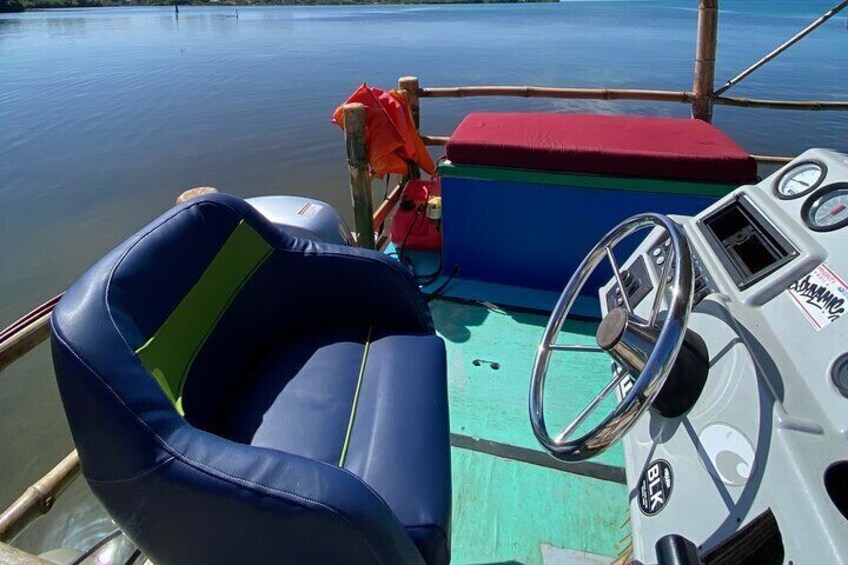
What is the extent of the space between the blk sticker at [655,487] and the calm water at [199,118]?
2.47 meters

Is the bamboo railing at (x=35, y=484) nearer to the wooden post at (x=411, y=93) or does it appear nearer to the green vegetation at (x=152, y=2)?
the wooden post at (x=411, y=93)

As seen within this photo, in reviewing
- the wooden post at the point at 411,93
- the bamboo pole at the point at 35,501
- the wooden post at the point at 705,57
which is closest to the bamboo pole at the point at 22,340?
the bamboo pole at the point at 35,501

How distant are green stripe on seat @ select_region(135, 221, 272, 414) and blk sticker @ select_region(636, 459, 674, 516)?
3.65 feet

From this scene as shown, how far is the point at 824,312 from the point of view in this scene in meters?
1.02

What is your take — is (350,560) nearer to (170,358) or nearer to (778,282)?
(170,358)

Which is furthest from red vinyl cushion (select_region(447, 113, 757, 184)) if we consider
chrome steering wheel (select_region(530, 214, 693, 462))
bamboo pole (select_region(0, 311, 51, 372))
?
bamboo pole (select_region(0, 311, 51, 372))

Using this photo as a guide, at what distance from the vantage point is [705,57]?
3.23 metres

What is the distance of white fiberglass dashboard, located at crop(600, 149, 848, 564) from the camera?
0.87m

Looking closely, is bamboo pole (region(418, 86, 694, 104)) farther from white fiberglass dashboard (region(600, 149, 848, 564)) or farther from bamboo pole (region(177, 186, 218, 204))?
white fiberglass dashboard (region(600, 149, 848, 564))

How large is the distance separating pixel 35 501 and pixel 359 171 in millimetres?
2009

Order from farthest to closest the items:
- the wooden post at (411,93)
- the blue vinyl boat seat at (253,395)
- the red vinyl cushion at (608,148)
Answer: the wooden post at (411,93), the red vinyl cushion at (608,148), the blue vinyl boat seat at (253,395)

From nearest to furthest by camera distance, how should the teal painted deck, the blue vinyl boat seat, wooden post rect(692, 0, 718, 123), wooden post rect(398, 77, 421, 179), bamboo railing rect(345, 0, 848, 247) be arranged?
the blue vinyl boat seat < the teal painted deck < bamboo railing rect(345, 0, 848, 247) < wooden post rect(692, 0, 718, 123) < wooden post rect(398, 77, 421, 179)

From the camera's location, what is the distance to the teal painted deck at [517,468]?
161cm

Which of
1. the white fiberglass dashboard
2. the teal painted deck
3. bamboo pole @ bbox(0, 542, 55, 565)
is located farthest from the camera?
the teal painted deck
